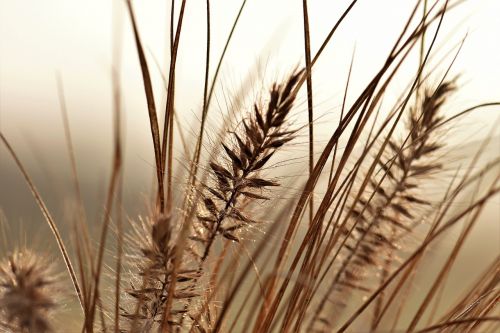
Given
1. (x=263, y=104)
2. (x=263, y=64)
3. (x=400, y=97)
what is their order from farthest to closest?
(x=400, y=97)
(x=263, y=64)
(x=263, y=104)

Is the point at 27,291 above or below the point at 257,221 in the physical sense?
below

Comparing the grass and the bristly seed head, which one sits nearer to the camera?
the bristly seed head

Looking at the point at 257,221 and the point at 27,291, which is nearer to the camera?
the point at 27,291

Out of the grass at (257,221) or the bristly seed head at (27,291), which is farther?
the grass at (257,221)

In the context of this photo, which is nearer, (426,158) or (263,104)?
(263,104)

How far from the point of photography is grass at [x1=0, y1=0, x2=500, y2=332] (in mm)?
1306

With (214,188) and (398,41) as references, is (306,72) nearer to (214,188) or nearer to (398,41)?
(398,41)

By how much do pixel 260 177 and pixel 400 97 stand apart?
15.7 inches

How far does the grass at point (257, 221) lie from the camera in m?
1.31

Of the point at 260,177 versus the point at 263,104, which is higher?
the point at 263,104

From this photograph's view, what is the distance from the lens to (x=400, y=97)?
1.68 metres

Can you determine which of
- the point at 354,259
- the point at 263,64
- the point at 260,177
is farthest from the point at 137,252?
the point at 354,259

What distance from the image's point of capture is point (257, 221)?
1523 millimetres

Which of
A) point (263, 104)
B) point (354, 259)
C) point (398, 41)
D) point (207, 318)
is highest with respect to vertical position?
point (398, 41)
